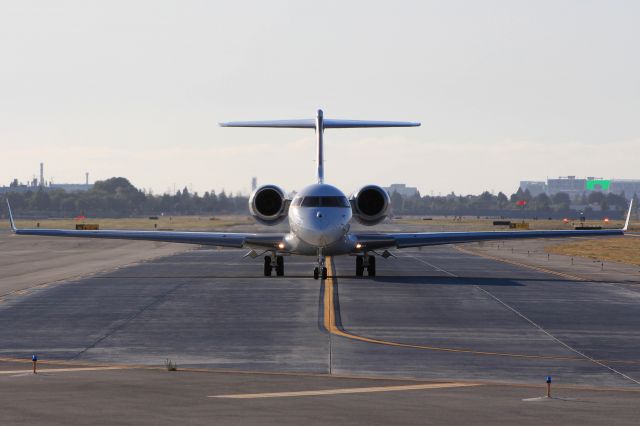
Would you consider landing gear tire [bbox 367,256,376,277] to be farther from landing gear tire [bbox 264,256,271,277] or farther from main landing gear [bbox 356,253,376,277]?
landing gear tire [bbox 264,256,271,277]

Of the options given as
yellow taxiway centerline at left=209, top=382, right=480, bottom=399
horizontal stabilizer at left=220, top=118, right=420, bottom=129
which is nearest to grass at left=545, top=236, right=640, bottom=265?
horizontal stabilizer at left=220, top=118, right=420, bottom=129

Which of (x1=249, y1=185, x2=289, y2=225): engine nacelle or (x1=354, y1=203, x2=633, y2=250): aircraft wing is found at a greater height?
(x1=249, y1=185, x2=289, y2=225): engine nacelle

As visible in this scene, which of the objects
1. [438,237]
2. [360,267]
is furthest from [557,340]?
[360,267]

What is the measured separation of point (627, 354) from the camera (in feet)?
64.8

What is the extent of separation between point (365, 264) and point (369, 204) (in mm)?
2424

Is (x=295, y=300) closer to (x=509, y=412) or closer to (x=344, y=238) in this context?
(x=344, y=238)

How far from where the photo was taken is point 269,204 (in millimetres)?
40750

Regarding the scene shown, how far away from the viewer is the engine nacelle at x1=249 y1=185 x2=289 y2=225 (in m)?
40.5

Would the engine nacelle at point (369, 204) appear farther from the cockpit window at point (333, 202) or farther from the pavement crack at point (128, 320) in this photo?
the pavement crack at point (128, 320)

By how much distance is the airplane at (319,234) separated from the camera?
37.5 m

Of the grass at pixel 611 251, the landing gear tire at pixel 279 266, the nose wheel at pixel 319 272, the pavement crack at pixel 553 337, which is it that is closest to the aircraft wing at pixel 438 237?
the nose wheel at pixel 319 272

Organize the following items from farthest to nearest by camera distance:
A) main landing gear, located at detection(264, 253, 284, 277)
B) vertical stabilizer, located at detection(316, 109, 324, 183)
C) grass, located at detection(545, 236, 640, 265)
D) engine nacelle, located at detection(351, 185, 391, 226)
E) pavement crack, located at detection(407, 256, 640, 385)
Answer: grass, located at detection(545, 236, 640, 265)
vertical stabilizer, located at detection(316, 109, 324, 183)
main landing gear, located at detection(264, 253, 284, 277)
engine nacelle, located at detection(351, 185, 391, 226)
pavement crack, located at detection(407, 256, 640, 385)

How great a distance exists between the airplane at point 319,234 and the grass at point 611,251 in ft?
62.9

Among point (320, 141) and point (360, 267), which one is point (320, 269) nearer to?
point (360, 267)
